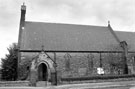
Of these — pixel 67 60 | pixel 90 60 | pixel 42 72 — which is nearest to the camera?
pixel 42 72

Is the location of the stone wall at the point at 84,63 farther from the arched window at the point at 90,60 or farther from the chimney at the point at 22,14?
the chimney at the point at 22,14

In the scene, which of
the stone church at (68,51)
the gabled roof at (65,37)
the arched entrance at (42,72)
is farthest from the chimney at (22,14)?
the arched entrance at (42,72)

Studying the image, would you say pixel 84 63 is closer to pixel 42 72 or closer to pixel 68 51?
pixel 68 51

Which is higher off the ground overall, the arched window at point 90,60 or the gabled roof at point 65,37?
the gabled roof at point 65,37

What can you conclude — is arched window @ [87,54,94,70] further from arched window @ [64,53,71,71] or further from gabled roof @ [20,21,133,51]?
arched window @ [64,53,71,71]

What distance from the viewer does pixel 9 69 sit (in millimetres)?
34875

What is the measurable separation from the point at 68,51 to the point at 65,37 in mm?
4528

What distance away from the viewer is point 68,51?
108 feet

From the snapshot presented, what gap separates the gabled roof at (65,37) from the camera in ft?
106

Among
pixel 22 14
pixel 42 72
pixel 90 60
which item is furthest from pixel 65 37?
pixel 22 14

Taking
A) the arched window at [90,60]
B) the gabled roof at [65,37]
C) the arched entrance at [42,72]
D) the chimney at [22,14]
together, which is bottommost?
the arched entrance at [42,72]

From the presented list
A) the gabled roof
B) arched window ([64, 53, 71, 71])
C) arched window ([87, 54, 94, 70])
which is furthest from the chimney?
arched window ([87, 54, 94, 70])

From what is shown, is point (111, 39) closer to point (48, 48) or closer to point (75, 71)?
point (75, 71)

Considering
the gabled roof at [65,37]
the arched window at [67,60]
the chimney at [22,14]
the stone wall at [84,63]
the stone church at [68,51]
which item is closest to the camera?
the stone church at [68,51]
